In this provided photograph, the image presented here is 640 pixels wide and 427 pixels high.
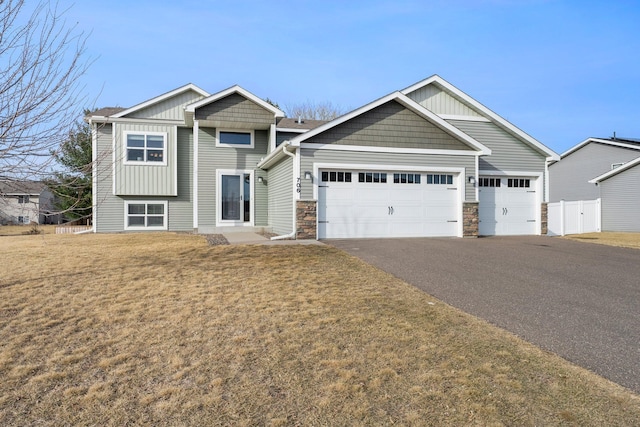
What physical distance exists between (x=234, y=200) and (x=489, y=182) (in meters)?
10.3

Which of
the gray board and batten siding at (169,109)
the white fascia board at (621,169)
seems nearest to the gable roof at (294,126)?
the gray board and batten siding at (169,109)

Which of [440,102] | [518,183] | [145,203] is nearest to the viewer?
[518,183]

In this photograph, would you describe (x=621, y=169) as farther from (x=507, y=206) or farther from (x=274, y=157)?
(x=274, y=157)

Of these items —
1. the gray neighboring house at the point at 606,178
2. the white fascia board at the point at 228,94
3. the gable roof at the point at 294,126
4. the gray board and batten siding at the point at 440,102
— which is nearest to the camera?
the white fascia board at the point at 228,94

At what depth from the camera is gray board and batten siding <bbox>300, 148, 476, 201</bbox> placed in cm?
1202

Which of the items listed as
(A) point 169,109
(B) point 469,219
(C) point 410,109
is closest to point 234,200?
(A) point 169,109

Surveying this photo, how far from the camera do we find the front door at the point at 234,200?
53.7 feet

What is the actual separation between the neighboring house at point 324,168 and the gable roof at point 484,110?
4 centimetres

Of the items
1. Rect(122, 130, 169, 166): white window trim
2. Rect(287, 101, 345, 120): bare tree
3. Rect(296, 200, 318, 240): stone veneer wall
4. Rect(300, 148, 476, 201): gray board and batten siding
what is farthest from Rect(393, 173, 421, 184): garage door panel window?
Rect(287, 101, 345, 120): bare tree

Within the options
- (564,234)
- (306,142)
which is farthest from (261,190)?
(564,234)

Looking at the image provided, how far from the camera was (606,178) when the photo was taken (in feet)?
71.3

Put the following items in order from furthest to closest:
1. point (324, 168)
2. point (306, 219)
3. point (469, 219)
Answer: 1. point (469, 219)
2. point (324, 168)
3. point (306, 219)

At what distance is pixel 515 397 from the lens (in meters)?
2.86

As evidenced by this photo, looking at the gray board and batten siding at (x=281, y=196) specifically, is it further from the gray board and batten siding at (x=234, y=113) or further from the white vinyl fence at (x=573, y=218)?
the white vinyl fence at (x=573, y=218)
